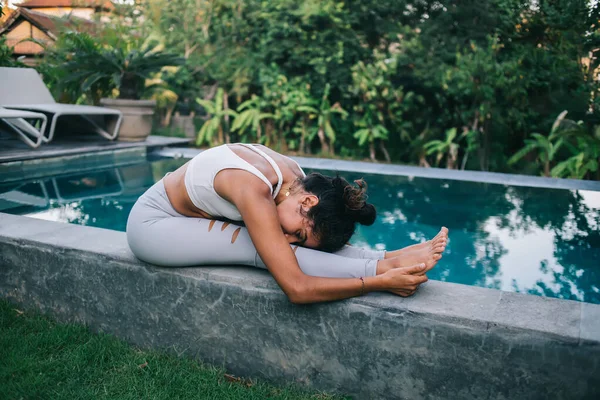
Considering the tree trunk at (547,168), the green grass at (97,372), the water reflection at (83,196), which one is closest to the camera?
the green grass at (97,372)

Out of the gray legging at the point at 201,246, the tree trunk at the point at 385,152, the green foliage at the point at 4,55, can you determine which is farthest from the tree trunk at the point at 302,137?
the gray legging at the point at 201,246

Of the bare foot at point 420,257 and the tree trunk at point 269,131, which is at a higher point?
the bare foot at point 420,257

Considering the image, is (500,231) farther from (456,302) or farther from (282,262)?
(282,262)

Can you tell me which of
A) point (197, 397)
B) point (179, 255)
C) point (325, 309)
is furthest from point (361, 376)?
point (179, 255)

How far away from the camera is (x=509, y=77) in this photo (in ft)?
29.0

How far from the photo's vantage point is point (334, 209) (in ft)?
7.54

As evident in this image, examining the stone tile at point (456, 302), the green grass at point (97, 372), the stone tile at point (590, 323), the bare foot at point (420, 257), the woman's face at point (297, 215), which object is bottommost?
the green grass at point (97, 372)

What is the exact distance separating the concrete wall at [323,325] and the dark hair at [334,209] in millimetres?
310

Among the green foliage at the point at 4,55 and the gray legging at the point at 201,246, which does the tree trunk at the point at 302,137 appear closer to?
the green foliage at the point at 4,55

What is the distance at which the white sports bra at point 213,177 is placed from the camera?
2.27 meters

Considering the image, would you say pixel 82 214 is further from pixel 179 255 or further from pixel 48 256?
pixel 179 255

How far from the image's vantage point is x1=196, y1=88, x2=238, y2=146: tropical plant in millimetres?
11305

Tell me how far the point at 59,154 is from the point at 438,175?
5.25 metres

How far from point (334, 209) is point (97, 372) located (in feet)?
4.17
